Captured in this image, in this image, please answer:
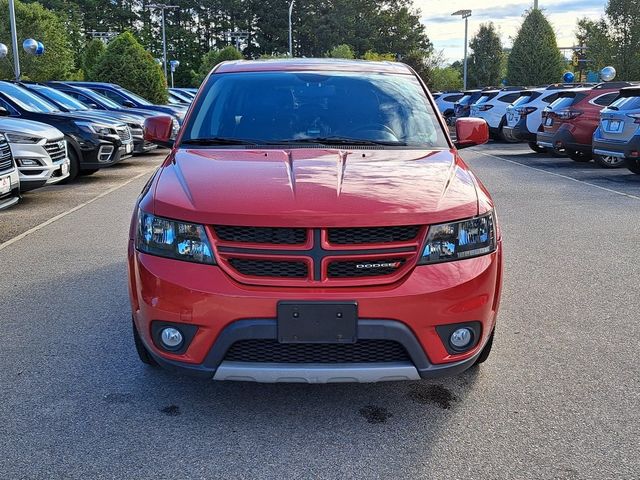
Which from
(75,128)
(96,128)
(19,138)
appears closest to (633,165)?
(96,128)

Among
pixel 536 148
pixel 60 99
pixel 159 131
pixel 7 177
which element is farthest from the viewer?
pixel 536 148

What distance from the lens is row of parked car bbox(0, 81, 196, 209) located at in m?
9.92

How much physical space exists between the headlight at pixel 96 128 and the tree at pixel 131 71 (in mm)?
14637

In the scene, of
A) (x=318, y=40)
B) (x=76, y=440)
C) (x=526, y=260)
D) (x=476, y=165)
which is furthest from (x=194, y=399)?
(x=318, y=40)

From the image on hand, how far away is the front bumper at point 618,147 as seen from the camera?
12641mm

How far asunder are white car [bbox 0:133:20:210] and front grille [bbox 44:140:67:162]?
2051 millimetres

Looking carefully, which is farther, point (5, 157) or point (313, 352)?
point (5, 157)

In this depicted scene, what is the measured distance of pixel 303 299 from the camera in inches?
126

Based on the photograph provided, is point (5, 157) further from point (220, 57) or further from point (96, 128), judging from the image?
point (220, 57)

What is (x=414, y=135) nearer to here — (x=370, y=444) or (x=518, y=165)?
(x=370, y=444)

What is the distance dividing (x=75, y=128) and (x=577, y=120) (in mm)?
9888

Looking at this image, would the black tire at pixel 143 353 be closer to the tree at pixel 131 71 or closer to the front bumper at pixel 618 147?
the front bumper at pixel 618 147

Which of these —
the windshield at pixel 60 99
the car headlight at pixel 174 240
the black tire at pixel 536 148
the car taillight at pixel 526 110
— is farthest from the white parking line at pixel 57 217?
the black tire at pixel 536 148

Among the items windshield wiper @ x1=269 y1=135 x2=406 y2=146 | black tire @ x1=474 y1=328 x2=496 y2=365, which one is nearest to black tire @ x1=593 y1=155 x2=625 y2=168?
windshield wiper @ x1=269 y1=135 x2=406 y2=146
